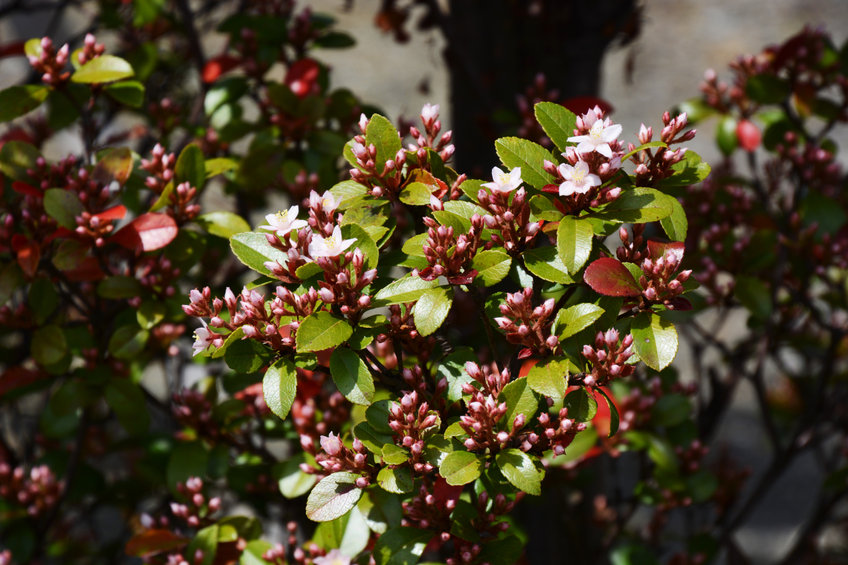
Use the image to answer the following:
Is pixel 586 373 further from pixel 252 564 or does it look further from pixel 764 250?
pixel 764 250

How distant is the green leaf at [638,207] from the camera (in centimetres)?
109

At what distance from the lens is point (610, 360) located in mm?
1102

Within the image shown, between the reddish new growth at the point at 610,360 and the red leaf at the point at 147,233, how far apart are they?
0.78m

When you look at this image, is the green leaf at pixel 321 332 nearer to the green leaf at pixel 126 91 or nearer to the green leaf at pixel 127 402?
the green leaf at pixel 127 402

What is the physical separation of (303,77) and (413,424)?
106 centimetres

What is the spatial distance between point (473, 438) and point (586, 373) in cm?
19

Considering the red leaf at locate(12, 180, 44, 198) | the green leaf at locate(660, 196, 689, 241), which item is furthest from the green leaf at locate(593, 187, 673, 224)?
the red leaf at locate(12, 180, 44, 198)

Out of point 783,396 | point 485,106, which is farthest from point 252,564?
point 783,396

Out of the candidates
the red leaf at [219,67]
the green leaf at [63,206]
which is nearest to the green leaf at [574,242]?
the green leaf at [63,206]

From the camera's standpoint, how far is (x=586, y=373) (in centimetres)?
115

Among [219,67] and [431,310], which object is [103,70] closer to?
[219,67]

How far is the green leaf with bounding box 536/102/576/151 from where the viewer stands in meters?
1.17

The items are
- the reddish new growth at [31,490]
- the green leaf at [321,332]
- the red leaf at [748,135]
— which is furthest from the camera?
the red leaf at [748,135]

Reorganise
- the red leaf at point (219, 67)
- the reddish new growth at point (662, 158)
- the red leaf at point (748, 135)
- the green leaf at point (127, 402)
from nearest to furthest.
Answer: the reddish new growth at point (662, 158), the green leaf at point (127, 402), the red leaf at point (219, 67), the red leaf at point (748, 135)
